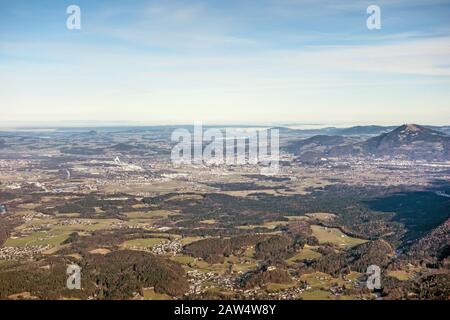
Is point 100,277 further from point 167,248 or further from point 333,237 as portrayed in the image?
point 333,237

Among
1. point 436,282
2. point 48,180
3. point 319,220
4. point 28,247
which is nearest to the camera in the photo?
point 436,282

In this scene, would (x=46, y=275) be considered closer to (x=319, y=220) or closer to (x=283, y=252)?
(x=283, y=252)

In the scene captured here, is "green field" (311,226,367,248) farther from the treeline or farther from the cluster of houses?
the treeline

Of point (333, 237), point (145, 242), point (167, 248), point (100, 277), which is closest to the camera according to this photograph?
point (100, 277)

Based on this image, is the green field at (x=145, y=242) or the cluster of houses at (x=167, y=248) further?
the green field at (x=145, y=242)

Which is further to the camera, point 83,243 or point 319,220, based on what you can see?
point 319,220

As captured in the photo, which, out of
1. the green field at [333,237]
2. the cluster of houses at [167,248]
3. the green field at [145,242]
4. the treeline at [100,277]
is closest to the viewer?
the treeline at [100,277]

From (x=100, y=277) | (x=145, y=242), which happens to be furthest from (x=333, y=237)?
(x=100, y=277)

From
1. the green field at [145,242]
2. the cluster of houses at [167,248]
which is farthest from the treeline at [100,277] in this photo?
the green field at [145,242]

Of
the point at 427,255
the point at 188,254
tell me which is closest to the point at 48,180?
the point at 188,254

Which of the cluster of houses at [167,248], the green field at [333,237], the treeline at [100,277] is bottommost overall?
the green field at [333,237]

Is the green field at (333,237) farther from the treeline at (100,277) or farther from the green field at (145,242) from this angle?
the treeline at (100,277)
